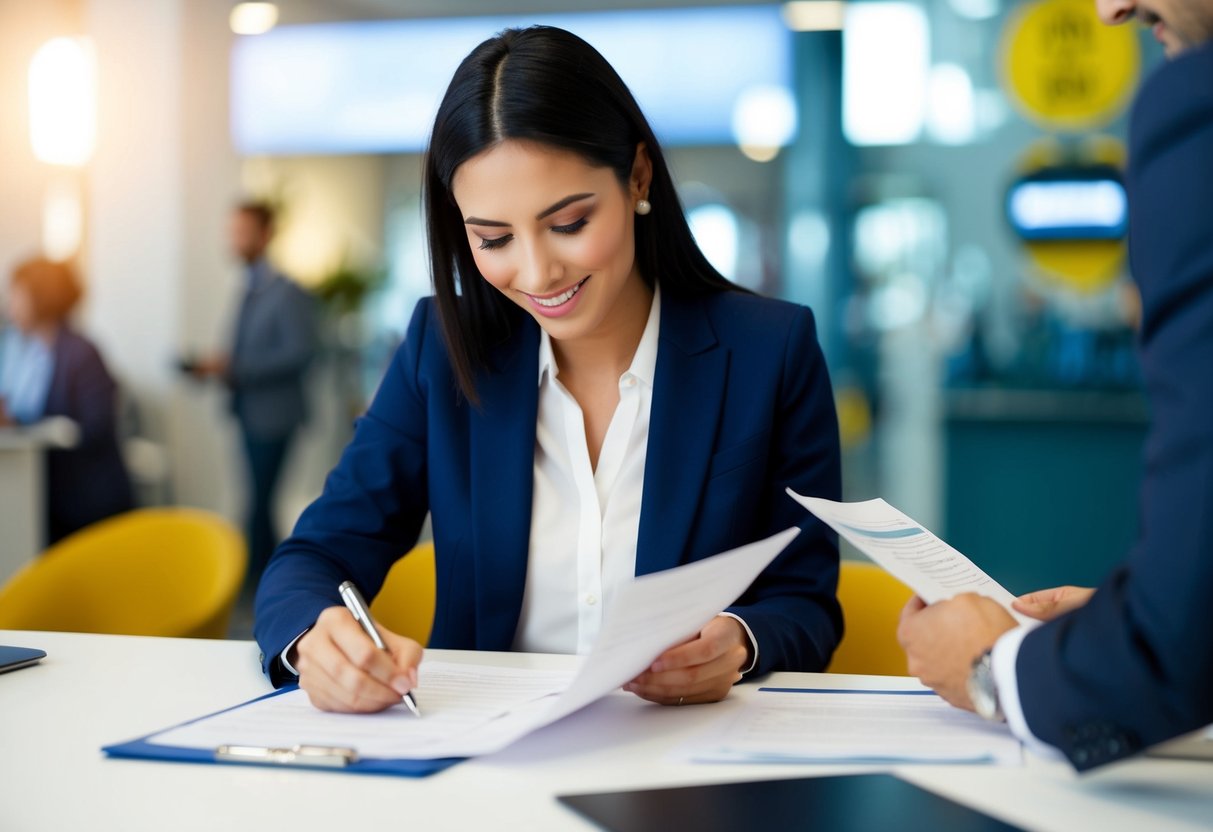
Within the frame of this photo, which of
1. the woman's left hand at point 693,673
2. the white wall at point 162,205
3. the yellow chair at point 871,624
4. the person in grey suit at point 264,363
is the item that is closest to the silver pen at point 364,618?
the woman's left hand at point 693,673

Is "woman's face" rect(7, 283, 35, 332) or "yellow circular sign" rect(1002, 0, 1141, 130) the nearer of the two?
"yellow circular sign" rect(1002, 0, 1141, 130)

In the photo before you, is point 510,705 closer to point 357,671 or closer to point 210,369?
point 357,671

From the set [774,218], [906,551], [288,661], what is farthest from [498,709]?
[774,218]

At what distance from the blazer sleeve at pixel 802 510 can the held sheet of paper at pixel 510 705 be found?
37cm

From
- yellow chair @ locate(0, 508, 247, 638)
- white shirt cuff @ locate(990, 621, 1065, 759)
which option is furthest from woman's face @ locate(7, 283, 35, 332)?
white shirt cuff @ locate(990, 621, 1065, 759)

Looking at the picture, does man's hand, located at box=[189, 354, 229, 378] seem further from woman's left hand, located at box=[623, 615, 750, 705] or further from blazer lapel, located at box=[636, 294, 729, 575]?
woman's left hand, located at box=[623, 615, 750, 705]

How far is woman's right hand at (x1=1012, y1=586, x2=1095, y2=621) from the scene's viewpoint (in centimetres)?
124

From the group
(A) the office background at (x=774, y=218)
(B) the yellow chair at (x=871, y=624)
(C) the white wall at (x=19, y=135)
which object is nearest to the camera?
(B) the yellow chair at (x=871, y=624)

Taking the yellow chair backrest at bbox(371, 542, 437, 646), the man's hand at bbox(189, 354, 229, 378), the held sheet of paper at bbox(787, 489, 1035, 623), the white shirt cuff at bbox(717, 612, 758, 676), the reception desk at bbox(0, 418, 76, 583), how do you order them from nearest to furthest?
1. the held sheet of paper at bbox(787, 489, 1035, 623)
2. the white shirt cuff at bbox(717, 612, 758, 676)
3. the yellow chair backrest at bbox(371, 542, 437, 646)
4. the reception desk at bbox(0, 418, 76, 583)
5. the man's hand at bbox(189, 354, 229, 378)

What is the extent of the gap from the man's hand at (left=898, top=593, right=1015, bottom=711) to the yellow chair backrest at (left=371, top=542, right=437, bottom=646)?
3.34ft

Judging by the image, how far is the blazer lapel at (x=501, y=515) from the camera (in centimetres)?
172

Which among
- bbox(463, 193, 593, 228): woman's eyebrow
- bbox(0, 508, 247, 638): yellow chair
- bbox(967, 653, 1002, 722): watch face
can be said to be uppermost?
bbox(463, 193, 593, 228): woman's eyebrow

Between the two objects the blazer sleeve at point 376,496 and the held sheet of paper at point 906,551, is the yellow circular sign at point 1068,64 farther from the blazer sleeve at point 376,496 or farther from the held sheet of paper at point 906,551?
the held sheet of paper at point 906,551

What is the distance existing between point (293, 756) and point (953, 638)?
591 millimetres
